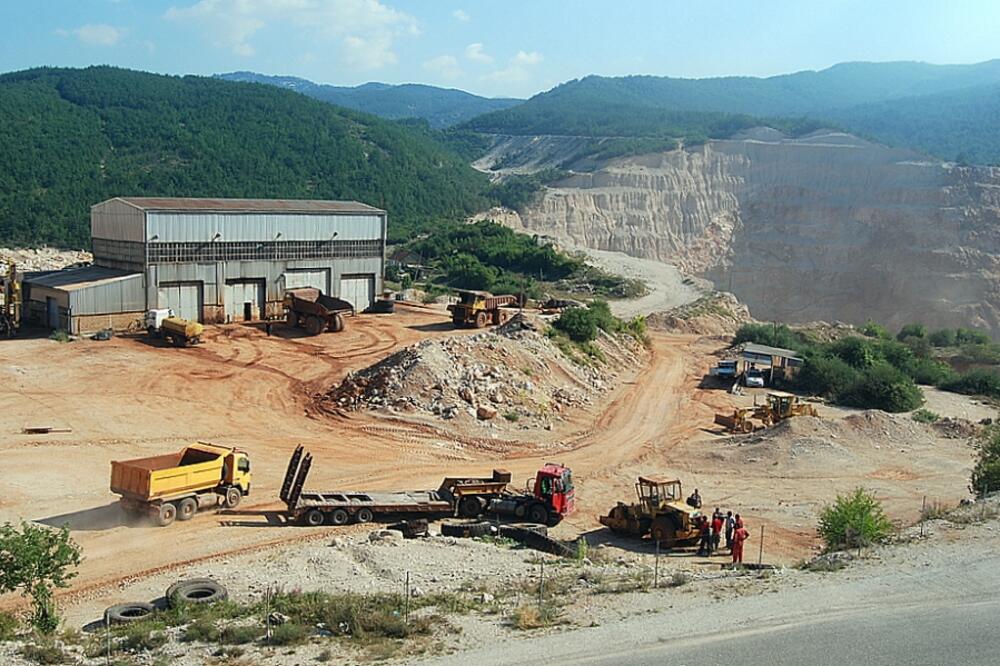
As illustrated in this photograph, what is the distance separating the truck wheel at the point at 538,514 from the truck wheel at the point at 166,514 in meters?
8.21

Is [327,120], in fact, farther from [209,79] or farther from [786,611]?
[786,611]

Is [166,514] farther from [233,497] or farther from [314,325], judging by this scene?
[314,325]

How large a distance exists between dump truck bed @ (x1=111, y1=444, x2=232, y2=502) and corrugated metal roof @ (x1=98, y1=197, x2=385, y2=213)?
81.1 ft

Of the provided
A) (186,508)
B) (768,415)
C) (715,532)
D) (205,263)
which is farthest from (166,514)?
(205,263)

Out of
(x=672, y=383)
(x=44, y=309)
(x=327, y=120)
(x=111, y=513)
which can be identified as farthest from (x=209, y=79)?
(x=111, y=513)

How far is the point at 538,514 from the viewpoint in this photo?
2362 cm

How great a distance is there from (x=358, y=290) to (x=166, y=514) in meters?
33.3

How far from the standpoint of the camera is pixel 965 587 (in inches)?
654

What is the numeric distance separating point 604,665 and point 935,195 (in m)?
96.3

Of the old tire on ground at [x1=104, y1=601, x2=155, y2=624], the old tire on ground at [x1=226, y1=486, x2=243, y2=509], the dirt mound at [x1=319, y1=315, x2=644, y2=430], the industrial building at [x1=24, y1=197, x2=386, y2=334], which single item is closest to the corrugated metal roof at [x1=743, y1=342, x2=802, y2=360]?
the dirt mound at [x1=319, y1=315, x2=644, y2=430]

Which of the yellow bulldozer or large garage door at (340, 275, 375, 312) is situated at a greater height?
large garage door at (340, 275, 375, 312)

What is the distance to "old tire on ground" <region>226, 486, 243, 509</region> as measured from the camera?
2325 centimetres

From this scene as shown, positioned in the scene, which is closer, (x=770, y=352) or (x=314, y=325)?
(x=770, y=352)

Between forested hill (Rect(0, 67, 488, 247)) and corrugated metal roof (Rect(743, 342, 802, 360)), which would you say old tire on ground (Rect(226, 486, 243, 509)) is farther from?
forested hill (Rect(0, 67, 488, 247))
